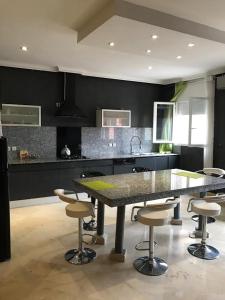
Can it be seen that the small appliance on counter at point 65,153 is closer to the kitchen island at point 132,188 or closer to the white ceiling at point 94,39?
the white ceiling at point 94,39

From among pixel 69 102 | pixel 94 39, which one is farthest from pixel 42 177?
pixel 94 39

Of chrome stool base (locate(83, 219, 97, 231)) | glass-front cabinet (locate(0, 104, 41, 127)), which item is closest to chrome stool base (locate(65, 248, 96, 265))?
chrome stool base (locate(83, 219, 97, 231))

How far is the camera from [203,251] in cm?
328

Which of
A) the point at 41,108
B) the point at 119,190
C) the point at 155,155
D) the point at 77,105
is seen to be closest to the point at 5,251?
the point at 119,190

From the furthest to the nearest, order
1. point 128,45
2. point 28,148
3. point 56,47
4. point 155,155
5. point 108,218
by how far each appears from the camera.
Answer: point 155,155
point 28,148
point 108,218
point 56,47
point 128,45

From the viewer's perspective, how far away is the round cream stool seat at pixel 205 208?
3.13 metres

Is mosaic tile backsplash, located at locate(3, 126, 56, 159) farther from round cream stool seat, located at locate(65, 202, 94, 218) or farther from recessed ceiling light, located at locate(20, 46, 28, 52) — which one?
round cream stool seat, located at locate(65, 202, 94, 218)

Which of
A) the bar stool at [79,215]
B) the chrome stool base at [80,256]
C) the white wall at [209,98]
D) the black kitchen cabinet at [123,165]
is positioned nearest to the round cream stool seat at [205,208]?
the bar stool at [79,215]

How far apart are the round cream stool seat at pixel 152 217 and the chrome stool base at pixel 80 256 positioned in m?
0.86

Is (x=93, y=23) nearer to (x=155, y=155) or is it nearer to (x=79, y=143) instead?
(x=79, y=143)

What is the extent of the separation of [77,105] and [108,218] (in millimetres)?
2617

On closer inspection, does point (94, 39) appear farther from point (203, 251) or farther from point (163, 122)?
point (163, 122)

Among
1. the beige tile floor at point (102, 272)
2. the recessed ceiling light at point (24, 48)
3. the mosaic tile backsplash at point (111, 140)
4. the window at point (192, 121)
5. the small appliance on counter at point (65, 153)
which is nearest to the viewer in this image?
the beige tile floor at point (102, 272)

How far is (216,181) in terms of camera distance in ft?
11.8
